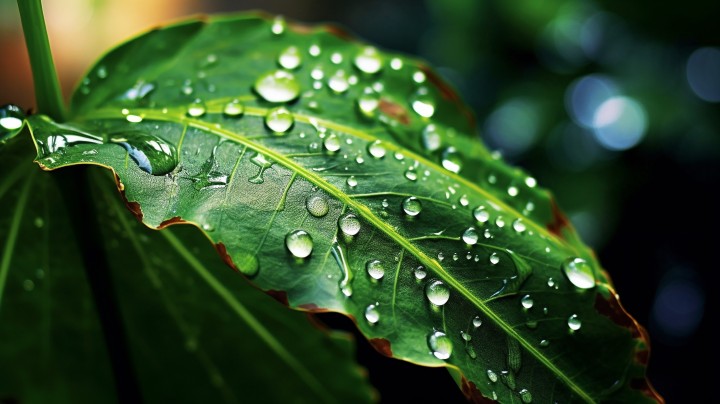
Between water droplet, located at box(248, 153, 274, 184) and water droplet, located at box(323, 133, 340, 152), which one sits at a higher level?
water droplet, located at box(323, 133, 340, 152)

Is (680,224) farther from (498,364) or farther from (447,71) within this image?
(498,364)

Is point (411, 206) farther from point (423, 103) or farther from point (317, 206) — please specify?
point (423, 103)

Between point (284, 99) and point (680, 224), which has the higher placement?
point (284, 99)

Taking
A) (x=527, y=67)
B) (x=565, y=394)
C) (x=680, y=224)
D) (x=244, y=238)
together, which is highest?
(x=244, y=238)

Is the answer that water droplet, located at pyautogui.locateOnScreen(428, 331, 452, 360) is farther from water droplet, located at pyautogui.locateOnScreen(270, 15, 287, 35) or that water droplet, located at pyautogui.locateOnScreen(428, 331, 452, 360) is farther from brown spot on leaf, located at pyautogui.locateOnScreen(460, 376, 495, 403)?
water droplet, located at pyautogui.locateOnScreen(270, 15, 287, 35)

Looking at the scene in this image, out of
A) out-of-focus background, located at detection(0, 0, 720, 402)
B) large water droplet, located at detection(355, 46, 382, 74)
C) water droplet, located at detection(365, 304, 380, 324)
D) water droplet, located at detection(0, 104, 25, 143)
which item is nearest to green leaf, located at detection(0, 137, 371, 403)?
water droplet, located at detection(0, 104, 25, 143)

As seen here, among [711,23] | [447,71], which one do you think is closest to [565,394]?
[711,23]

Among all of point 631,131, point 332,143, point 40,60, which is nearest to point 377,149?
point 332,143
